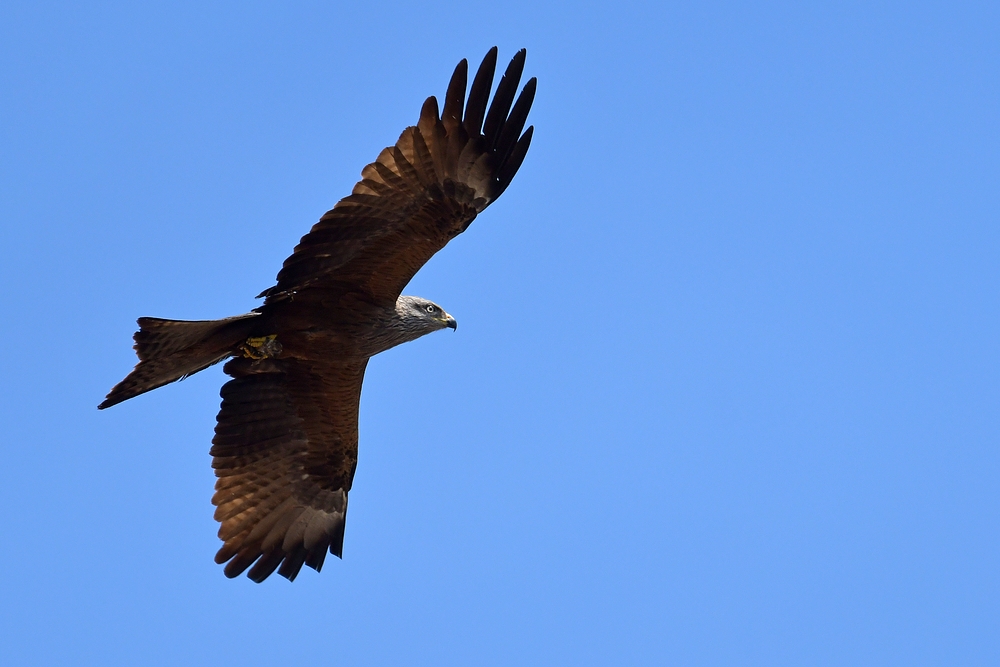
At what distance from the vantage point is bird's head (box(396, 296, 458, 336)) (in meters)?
10.1

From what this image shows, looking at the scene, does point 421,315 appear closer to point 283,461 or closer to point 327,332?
point 327,332

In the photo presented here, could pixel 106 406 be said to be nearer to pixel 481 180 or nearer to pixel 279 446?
pixel 279 446

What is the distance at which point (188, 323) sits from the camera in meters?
9.27

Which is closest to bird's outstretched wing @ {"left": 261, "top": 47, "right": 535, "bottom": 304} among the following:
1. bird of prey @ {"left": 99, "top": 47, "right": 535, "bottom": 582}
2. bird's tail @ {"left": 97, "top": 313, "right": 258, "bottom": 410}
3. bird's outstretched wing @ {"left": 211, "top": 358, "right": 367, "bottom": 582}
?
bird of prey @ {"left": 99, "top": 47, "right": 535, "bottom": 582}

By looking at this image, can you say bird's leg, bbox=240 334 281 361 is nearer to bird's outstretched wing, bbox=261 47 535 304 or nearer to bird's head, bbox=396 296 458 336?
bird's outstretched wing, bbox=261 47 535 304

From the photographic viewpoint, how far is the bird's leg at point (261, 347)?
10.1 metres

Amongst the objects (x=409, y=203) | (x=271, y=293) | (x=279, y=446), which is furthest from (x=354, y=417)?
(x=409, y=203)

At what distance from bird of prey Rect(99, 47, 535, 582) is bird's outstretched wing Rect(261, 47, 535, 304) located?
0.4 inches

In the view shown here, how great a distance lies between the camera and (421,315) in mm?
10219

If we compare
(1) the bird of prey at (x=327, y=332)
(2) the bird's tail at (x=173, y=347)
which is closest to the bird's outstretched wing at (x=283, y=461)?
(1) the bird of prey at (x=327, y=332)

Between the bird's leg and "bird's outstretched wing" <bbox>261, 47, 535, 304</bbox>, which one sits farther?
the bird's leg

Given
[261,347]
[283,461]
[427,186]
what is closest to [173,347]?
[261,347]

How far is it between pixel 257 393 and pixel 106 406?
1541mm

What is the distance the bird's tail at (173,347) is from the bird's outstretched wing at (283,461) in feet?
1.92
